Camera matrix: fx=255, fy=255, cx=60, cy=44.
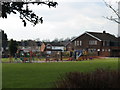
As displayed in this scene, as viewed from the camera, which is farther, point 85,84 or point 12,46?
point 12,46

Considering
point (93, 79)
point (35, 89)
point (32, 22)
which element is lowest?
point (35, 89)

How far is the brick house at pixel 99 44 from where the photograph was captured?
69.9 metres

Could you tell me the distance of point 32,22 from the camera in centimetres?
1217

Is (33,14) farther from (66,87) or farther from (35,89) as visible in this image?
(66,87)

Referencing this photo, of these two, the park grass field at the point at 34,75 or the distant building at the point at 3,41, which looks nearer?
the park grass field at the point at 34,75

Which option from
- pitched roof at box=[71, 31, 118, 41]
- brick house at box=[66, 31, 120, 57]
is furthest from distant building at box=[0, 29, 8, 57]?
pitched roof at box=[71, 31, 118, 41]

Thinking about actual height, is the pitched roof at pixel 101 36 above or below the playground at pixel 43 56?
above

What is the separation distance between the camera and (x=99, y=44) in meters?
69.8

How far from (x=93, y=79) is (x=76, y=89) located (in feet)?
2.57

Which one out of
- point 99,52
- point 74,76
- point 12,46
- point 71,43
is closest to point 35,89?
point 74,76

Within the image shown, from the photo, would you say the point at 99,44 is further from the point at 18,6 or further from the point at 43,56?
the point at 18,6

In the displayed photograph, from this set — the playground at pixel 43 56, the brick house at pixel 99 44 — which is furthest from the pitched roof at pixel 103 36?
the playground at pixel 43 56

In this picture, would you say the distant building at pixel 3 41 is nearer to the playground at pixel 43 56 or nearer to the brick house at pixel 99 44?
the playground at pixel 43 56

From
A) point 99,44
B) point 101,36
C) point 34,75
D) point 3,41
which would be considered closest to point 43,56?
point 3,41
